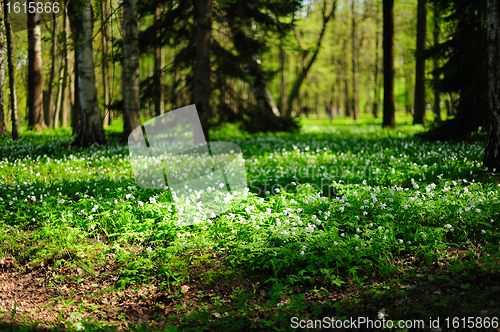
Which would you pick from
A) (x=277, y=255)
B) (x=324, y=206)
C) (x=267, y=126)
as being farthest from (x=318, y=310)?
(x=267, y=126)

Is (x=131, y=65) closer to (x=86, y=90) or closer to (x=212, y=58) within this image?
(x=86, y=90)

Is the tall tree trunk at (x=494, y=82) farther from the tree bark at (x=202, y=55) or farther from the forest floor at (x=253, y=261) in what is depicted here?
the tree bark at (x=202, y=55)

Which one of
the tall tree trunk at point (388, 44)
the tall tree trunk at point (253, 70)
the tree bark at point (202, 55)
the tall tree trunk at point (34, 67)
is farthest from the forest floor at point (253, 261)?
the tall tree trunk at point (388, 44)

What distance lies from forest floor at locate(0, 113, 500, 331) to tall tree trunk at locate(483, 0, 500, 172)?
1.68 ft

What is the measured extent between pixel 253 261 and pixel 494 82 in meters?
5.35

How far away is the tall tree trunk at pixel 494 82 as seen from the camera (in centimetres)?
595

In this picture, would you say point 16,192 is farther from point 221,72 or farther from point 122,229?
point 221,72

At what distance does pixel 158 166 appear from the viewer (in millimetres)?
7965

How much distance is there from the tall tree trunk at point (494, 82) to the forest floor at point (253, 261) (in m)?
0.51

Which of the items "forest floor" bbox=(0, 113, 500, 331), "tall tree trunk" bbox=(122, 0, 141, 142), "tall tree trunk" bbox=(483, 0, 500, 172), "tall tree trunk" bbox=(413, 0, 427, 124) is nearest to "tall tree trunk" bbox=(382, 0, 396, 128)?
"tall tree trunk" bbox=(413, 0, 427, 124)

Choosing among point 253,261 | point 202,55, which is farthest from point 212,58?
point 253,261

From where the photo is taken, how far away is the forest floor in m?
3.14

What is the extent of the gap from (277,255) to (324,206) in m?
1.44

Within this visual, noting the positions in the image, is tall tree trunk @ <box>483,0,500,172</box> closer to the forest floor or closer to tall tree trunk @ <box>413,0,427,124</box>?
the forest floor
